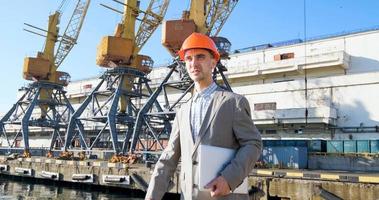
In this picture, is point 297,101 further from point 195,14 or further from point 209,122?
point 209,122

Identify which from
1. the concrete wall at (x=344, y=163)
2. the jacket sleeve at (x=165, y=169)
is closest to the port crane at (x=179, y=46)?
the concrete wall at (x=344, y=163)

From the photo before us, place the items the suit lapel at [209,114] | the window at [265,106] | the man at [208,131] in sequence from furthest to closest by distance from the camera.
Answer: the window at [265,106]
the suit lapel at [209,114]
the man at [208,131]

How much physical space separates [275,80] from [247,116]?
45463mm

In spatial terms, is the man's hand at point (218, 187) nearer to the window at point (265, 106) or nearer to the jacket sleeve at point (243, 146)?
the jacket sleeve at point (243, 146)

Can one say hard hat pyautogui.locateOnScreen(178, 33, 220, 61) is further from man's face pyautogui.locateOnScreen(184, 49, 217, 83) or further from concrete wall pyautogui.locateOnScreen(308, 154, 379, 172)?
concrete wall pyautogui.locateOnScreen(308, 154, 379, 172)

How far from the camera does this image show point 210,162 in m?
2.69

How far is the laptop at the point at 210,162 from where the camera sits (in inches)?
105

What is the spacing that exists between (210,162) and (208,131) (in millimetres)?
272

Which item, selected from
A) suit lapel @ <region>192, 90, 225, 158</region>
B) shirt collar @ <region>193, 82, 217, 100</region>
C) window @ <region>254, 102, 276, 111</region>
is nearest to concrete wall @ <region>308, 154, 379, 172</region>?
window @ <region>254, 102, 276, 111</region>

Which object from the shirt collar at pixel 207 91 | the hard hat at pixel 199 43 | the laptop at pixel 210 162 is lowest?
the laptop at pixel 210 162

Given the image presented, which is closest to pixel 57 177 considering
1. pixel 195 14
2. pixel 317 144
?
pixel 195 14

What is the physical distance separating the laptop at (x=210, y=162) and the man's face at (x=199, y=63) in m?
0.63

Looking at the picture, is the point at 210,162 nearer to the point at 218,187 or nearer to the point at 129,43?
the point at 218,187

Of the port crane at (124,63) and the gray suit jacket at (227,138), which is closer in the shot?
the gray suit jacket at (227,138)
